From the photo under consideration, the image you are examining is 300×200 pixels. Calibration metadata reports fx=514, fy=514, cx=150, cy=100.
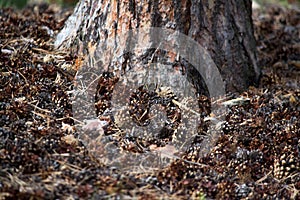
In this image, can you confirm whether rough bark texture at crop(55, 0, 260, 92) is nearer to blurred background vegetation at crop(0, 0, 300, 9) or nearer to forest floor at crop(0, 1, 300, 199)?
forest floor at crop(0, 1, 300, 199)

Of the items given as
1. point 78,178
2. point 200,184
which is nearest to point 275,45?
point 200,184

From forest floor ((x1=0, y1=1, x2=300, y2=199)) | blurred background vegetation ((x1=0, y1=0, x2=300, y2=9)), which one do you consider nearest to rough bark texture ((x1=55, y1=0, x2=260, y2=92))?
forest floor ((x1=0, y1=1, x2=300, y2=199))

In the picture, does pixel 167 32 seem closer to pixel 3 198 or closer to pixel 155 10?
pixel 155 10

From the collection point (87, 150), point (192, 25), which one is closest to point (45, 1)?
point (192, 25)

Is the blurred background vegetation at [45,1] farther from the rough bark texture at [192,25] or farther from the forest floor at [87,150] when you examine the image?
the rough bark texture at [192,25]

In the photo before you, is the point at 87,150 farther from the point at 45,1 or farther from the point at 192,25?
the point at 45,1

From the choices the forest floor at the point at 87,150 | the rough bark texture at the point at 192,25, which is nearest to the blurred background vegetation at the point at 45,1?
the forest floor at the point at 87,150
